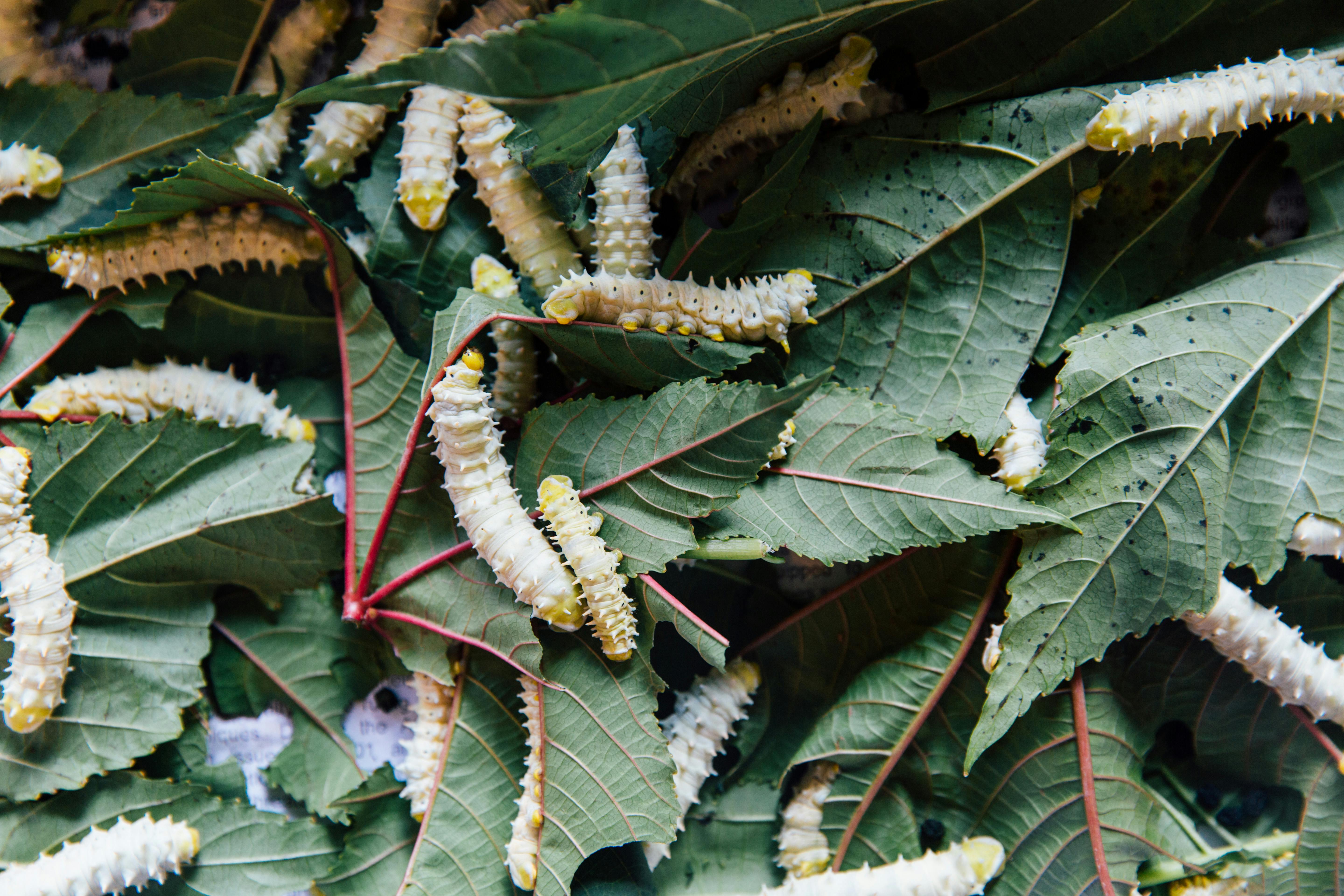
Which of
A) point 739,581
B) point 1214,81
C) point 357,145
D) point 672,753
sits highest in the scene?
point 1214,81

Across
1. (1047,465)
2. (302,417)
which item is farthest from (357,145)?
(1047,465)

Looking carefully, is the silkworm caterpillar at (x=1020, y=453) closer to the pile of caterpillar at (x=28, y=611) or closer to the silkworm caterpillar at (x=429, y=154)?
the silkworm caterpillar at (x=429, y=154)

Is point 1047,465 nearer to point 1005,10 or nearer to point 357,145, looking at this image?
point 1005,10

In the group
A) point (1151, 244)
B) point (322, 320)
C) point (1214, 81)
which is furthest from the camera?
point (322, 320)

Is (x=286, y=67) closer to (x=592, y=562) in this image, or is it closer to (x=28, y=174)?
(x=28, y=174)

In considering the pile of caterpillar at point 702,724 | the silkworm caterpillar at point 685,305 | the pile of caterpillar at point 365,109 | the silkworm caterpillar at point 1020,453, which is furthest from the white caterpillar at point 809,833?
the pile of caterpillar at point 365,109

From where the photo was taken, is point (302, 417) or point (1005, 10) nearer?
point (1005, 10)

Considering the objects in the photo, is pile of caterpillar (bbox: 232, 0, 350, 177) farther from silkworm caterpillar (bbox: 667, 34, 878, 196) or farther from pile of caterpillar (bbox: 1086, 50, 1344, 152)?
pile of caterpillar (bbox: 1086, 50, 1344, 152)
